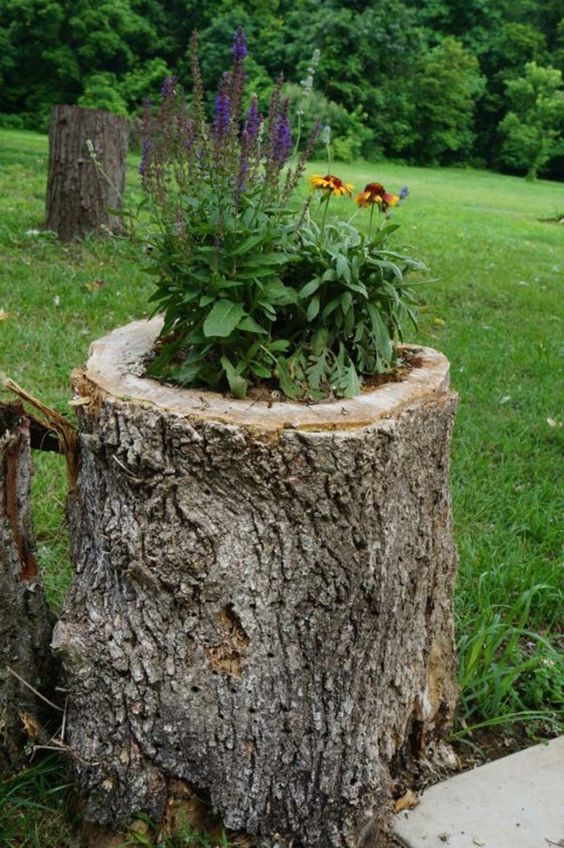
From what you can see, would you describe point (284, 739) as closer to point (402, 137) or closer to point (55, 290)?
point (55, 290)

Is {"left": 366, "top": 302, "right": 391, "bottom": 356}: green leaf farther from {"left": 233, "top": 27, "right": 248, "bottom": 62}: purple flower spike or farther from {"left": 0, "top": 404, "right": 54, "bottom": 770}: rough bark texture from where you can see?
{"left": 0, "top": 404, "right": 54, "bottom": 770}: rough bark texture

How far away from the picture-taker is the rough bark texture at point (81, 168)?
20.4 feet

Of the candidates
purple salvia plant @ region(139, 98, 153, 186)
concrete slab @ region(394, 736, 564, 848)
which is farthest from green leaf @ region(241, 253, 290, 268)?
concrete slab @ region(394, 736, 564, 848)

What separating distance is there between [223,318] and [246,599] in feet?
1.94

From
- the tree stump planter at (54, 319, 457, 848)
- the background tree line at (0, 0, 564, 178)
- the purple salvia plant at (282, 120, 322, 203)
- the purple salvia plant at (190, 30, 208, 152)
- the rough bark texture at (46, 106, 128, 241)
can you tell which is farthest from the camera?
the background tree line at (0, 0, 564, 178)

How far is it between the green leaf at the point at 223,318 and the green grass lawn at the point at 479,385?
0.61 m

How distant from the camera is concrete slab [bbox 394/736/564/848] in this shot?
6.56ft

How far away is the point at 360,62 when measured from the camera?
26.2 m

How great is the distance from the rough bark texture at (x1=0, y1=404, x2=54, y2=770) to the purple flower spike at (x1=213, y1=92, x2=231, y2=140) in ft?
2.49

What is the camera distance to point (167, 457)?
Answer: 5.65 feet

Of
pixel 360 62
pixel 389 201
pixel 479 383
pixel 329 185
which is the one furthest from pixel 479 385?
pixel 360 62

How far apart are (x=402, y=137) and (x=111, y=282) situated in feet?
79.7

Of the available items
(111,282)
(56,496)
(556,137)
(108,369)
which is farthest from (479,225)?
(556,137)

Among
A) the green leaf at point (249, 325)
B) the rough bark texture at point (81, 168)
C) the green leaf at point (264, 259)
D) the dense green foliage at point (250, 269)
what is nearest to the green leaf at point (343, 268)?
the dense green foliage at point (250, 269)
